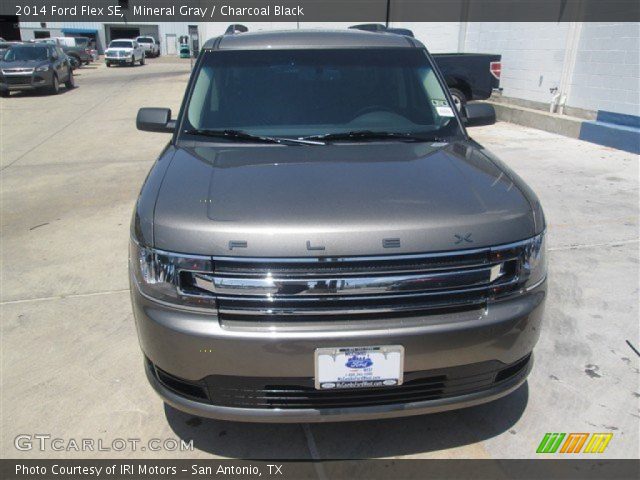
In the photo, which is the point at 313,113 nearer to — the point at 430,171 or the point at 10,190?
the point at 430,171

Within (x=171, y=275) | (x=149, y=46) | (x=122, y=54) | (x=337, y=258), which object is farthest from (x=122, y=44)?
(x=337, y=258)

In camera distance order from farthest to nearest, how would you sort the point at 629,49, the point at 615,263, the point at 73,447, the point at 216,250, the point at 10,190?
the point at 629,49
the point at 10,190
the point at 615,263
the point at 73,447
the point at 216,250

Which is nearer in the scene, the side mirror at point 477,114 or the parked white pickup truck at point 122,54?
the side mirror at point 477,114

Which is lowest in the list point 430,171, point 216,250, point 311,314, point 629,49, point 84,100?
point 84,100

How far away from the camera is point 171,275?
216 cm

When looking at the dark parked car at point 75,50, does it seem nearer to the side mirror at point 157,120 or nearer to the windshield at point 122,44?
the windshield at point 122,44

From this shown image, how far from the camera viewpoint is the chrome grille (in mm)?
2078

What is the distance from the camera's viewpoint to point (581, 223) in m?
5.43

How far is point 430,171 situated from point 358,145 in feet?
1.83

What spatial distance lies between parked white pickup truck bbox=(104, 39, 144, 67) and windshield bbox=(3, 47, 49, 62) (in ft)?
66.0

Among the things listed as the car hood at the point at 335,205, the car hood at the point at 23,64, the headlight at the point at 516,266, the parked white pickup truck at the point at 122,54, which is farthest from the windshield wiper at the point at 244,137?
the parked white pickup truck at the point at 122,54

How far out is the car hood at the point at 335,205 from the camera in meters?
2.09

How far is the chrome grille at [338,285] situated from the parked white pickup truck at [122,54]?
1592 inches

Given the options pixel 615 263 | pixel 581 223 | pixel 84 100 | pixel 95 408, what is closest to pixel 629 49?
pixel 581 223
